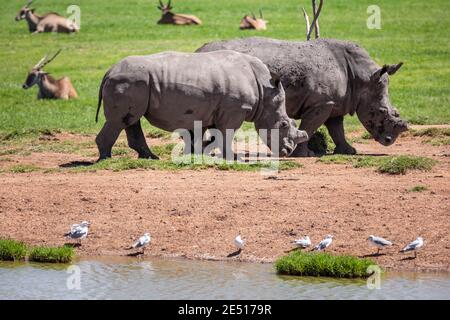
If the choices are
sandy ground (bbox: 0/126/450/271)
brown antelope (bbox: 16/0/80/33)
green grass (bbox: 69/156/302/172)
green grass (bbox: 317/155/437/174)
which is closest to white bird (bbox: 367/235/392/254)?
sandy ground (bbox: 0/126/450/271)

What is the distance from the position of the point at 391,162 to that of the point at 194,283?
14.7 ft

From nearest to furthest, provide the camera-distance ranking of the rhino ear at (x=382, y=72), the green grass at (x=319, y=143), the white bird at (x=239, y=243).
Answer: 1. the white bird at (x=239, y=243)
2. the rhino ear at (x=382, y=72)
3. the green grass at (x=319, y=143)

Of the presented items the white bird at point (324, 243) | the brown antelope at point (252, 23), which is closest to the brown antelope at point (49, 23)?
the brown antelope at point (252, 23)

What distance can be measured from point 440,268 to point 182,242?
2917 mm

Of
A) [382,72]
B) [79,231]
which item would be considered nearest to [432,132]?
[382,72]

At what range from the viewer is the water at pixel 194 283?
11.4 metres

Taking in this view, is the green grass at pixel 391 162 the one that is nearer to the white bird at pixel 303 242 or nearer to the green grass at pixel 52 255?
the white bird at pixel 303 242

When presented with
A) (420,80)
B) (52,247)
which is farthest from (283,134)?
(420,80)

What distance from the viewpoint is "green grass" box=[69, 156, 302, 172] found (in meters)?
15.6

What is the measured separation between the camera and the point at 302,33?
1289 inches

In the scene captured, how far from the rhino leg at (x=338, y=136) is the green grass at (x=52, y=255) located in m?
6.47

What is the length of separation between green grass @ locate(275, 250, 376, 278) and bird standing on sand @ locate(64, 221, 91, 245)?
229 centimetres

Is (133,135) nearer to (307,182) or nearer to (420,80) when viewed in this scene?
(307,182)

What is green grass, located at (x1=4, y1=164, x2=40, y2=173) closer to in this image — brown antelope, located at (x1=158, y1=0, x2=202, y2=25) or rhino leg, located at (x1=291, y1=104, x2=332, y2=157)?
rhino leg, located at (x1=291, y1=104, x2=332, y2=157)
